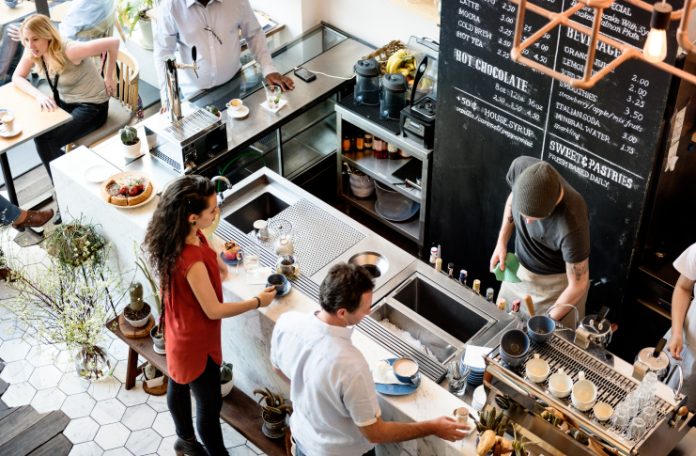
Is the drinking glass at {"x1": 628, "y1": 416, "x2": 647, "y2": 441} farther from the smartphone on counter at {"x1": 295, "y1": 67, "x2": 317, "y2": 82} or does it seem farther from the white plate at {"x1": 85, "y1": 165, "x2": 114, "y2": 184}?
the smartphone on counter at {"x1": 295, "y1": 67, "x2": 317, "y2": 82}

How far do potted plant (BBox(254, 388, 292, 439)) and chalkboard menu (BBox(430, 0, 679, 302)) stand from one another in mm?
1758

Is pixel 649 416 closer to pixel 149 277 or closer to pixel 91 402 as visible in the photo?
pixel 149 277

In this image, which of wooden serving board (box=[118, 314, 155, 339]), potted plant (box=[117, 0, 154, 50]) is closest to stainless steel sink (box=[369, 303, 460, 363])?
wooden serving board (box=[118, 314, 155, 339])

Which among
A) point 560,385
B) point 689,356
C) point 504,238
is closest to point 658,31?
point 560,385

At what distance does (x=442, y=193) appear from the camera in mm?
5371

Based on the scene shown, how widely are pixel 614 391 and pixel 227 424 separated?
2191 mm

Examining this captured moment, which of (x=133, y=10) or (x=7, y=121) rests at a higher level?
(x=133, y=10)

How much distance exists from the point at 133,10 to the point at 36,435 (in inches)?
158

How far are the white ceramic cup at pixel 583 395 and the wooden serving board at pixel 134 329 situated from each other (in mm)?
2383

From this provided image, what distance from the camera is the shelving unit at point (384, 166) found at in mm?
5406

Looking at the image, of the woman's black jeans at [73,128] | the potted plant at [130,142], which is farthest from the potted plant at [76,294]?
the woman's black jeans at [73,128]

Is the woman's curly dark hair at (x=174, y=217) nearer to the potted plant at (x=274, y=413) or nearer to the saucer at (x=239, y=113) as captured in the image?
the potted plant at (x=274, y=413)

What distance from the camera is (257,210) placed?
4.84 m

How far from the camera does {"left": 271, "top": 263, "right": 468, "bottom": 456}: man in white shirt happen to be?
3156mm
